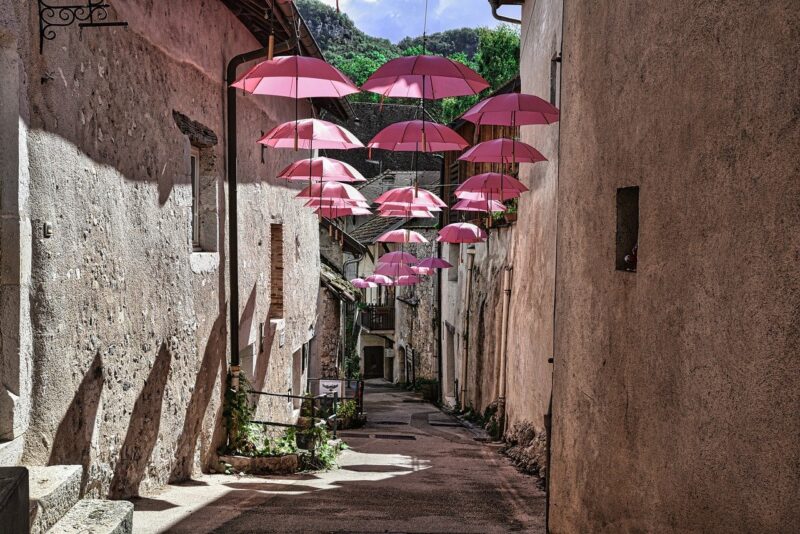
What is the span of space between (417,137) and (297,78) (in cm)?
300

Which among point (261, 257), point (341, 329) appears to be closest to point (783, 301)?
point (261, 257)

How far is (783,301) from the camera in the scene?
9.14 feet

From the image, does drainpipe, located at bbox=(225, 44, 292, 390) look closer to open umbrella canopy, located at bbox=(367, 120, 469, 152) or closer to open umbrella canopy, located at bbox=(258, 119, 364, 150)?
open umbrella canopy, located at bbox=(258, 119, 364, 150)

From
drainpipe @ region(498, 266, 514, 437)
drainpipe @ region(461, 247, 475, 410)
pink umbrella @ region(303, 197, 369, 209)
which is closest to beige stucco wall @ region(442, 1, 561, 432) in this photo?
drainpipe @ region(498, 266, 514, 437)

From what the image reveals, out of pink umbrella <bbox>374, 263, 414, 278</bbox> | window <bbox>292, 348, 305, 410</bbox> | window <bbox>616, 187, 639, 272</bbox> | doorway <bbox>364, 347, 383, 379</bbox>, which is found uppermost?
window <bbox>616, 187, 639, 272</bbox>

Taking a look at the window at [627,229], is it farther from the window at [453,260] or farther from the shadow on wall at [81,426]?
the window at [453,260]

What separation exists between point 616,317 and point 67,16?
3716 millimetres

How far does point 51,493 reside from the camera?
13.4 ft

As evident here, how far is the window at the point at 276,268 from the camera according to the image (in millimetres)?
13295

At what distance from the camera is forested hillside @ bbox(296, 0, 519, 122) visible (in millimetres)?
31516

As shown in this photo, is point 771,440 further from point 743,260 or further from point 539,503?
point 539,503

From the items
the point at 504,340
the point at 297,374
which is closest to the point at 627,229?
the point at 504,340

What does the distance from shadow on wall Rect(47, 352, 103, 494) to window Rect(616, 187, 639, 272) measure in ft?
11.5

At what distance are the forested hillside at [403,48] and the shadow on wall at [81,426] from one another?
27.0 meters
